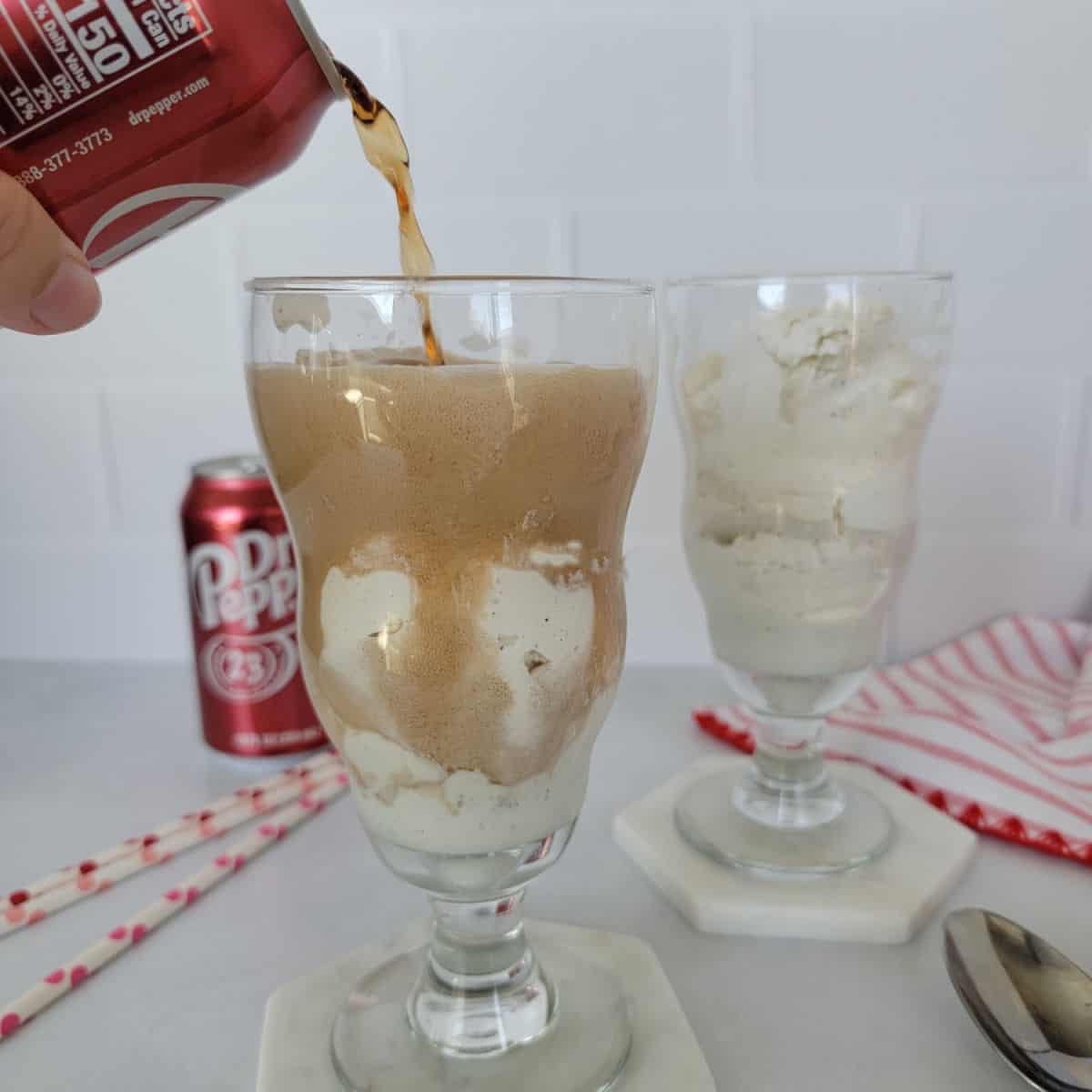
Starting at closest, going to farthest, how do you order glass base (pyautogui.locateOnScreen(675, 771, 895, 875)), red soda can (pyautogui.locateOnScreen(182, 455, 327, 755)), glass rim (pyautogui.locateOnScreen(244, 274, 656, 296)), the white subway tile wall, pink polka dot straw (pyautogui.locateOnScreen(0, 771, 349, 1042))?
1. glass rim (pyautogui.locateOnScreen(244, 274, 656, 296))
2. pink polka dot straw (pyautogui.locateOnScreen(0, 771, 349, 1042))
3. glass base (pyautogui.locateOnScreen(675, 771, 895, 875))
4. red soda can (pyautogui.locateOnScreen(182, 455, 327, 755))
5. the white subway tile wall

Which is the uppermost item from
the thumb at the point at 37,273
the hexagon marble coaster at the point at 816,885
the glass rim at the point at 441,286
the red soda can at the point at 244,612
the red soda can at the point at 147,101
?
the red soda can at the point at 147,101

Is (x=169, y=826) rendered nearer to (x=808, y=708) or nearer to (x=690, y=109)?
(x=808, y=708)

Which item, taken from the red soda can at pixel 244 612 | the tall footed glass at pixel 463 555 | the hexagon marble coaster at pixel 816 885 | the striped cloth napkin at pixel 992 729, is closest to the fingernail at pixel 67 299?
the tall footed glass at pixel 463 555

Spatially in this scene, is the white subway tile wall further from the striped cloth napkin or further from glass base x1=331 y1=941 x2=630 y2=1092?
glass base x1=331 y1=941 x2=630 y2=1092

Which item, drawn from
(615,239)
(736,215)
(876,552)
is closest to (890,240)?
(736,215)

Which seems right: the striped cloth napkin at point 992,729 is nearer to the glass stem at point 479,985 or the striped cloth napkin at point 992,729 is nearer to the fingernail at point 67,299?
the glass stem at point 479,985

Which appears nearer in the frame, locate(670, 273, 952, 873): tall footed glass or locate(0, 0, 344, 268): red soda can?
locate(0, 0, 344, 268): red soda can

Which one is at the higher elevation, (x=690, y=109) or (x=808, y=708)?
(x=690, y=109)

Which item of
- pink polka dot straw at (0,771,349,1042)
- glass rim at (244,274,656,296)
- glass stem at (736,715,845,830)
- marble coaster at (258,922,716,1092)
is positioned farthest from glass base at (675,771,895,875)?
glass rim at (244,274,656,296)
